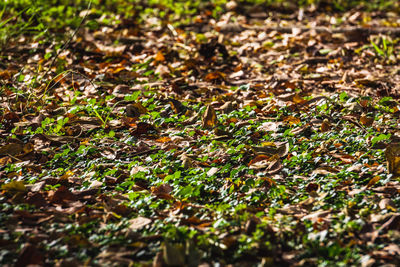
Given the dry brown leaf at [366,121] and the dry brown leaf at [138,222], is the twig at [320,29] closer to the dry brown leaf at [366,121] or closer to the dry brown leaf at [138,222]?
the dry brown leaf at [366,121]

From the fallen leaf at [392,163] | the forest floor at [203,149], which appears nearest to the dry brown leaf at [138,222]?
the forest floor at [203,149]

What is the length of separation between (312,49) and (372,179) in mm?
3186

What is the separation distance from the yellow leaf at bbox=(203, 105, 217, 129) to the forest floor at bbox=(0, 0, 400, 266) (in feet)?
0.04

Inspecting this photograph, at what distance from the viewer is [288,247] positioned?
7.16ft

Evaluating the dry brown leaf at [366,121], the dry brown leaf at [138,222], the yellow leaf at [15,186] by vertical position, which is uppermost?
the yellow leaf at [15,186]

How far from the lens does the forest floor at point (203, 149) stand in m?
2.20

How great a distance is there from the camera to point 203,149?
3266mm

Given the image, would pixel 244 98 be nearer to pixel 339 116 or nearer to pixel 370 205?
pixel 339 116

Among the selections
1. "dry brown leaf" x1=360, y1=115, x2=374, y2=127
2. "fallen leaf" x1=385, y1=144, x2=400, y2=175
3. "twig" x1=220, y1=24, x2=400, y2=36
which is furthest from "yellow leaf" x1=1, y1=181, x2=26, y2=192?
"twig" x1=220, y1=24, x2=400, y2=36

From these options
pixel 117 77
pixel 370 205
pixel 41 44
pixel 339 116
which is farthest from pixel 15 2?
pixel 370 205

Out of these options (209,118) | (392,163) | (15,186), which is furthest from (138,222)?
(392,163)

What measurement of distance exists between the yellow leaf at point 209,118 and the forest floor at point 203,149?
0.04ft

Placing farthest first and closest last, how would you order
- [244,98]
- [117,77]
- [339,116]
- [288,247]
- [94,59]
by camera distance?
[94,59]
[117,77]
[244,98]
[339,116]
[288,247]

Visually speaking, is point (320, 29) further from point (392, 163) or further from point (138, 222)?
point (138, 222)
